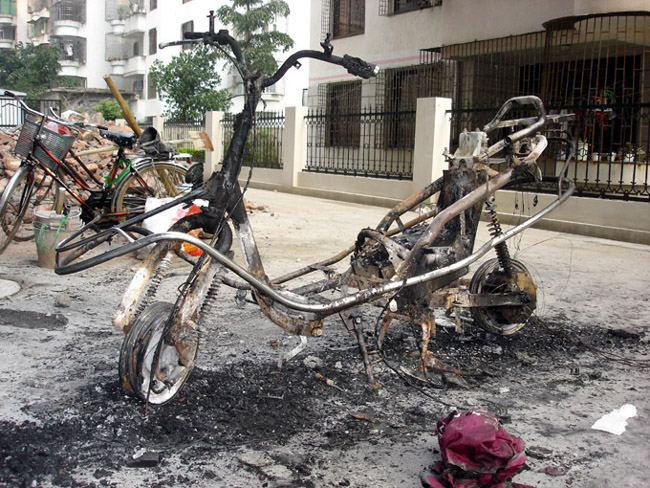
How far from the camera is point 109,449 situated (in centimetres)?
258

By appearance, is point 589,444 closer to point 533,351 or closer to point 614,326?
point 533,351

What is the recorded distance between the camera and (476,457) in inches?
92.4

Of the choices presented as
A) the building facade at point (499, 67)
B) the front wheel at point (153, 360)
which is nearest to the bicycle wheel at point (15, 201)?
the front wheel at point (153, 360)

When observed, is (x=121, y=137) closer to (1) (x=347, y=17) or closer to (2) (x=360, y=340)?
(2) (x=360, y=340)

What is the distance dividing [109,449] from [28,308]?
2458mm

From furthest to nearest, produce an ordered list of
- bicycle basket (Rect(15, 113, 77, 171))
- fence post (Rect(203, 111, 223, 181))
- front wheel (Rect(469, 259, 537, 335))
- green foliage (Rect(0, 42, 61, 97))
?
1. green foliage (Rect(0, 42, 61, 97))
2. fence post (Rect(203, 111, 223, 181))
3. bicycle basket (Rect(15, 113, 77, 171))
4. front wheel (Rect(469, 259, 537, 335))

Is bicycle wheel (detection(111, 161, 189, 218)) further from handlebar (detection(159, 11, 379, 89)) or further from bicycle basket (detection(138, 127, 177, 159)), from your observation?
handlebar (detection(159, 11, 379, 89))

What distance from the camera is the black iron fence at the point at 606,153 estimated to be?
8914mm

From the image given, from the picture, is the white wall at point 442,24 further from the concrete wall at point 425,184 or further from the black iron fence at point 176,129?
A: the black iron fence at point 176,129

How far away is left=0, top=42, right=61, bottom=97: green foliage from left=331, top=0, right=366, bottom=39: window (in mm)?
29414

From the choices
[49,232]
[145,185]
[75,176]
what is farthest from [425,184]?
[49,232]

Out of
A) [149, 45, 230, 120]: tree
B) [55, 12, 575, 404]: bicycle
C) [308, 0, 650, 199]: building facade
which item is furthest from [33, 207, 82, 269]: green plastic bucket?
[149, 45, 230, 120]: tree

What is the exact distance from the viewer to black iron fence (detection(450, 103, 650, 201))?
8914 millimetres

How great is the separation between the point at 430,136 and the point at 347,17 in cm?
948
